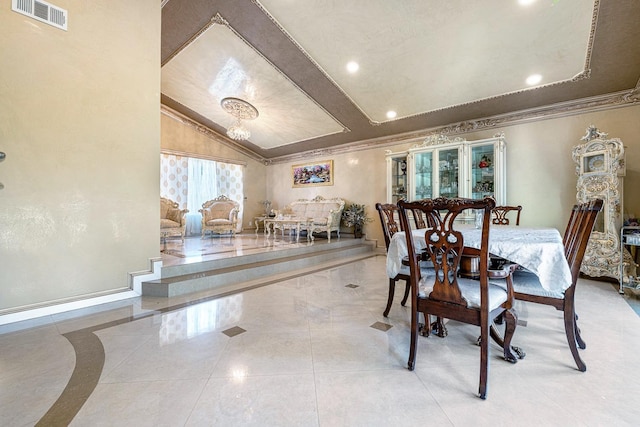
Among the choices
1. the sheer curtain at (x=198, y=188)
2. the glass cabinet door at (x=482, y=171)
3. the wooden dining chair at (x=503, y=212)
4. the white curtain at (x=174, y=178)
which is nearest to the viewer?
the wooden dining chair at (x=503, y=212)

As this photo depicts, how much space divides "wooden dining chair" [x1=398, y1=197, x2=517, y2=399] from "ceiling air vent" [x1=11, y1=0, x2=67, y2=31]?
133 inches

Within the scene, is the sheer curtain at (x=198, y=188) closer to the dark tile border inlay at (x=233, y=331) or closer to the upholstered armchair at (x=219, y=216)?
the upholstered armchair at (x=219, y=216)

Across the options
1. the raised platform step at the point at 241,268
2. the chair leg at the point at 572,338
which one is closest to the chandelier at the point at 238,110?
the raised platform step at the point at 241,268

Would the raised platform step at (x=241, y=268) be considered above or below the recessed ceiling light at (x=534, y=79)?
below

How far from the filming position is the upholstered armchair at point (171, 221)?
4.69 meters

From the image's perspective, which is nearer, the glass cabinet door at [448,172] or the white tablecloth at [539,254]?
the white tablecloth at [539,254]

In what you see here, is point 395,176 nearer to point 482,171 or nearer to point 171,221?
point 482,171

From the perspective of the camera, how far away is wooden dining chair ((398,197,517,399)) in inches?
52.5

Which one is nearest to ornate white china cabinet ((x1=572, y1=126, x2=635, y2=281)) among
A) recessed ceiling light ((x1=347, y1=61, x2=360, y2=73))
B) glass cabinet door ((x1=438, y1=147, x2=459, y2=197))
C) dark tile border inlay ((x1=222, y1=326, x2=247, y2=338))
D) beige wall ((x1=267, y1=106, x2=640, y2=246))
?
beige wall ((x1=267, y1=106, x2=640, y2=246))

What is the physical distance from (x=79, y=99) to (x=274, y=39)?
246 cm

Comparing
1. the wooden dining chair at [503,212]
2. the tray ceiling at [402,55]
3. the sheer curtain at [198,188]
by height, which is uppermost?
the tray ceiling at [402,55]

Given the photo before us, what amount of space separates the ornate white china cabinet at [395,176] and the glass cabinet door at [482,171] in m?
1.30

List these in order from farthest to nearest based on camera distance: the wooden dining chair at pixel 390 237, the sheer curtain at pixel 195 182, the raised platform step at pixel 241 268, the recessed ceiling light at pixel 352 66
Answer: the sheer curtain at pixel 195 182
the recessed ceiling light at pixel 352 66
the raised platform step at pixel 241 268
the wooden dining chair at pixel 390 237

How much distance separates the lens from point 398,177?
555 centimetres
